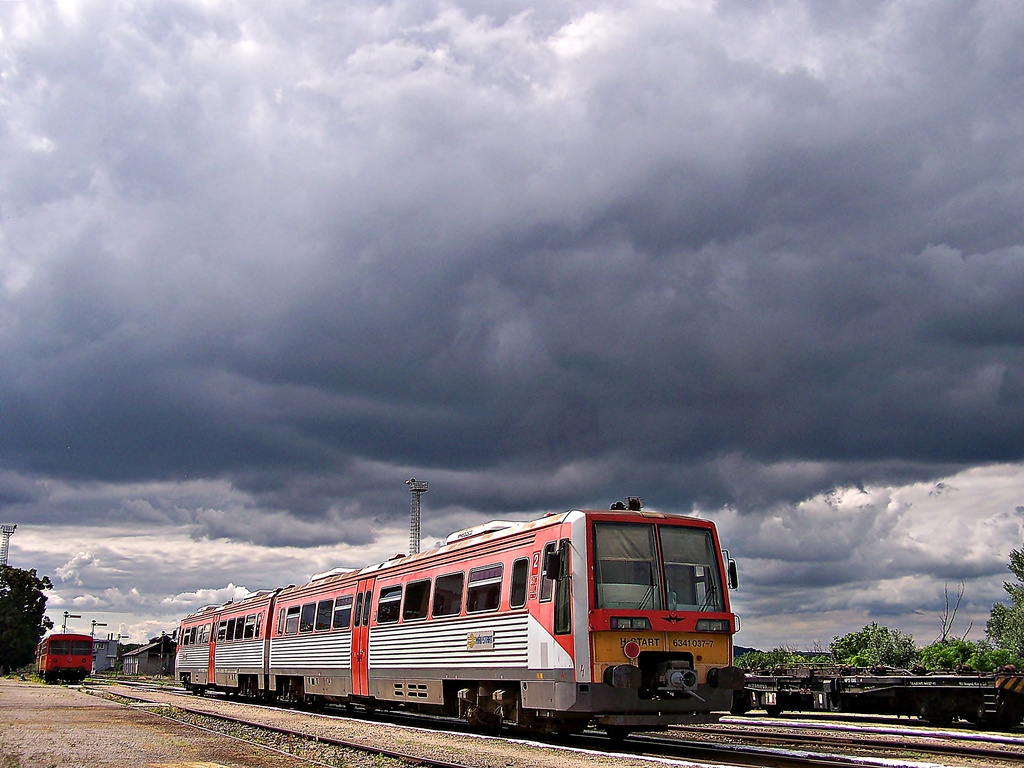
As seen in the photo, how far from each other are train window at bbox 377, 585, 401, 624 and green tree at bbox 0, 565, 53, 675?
8960cm

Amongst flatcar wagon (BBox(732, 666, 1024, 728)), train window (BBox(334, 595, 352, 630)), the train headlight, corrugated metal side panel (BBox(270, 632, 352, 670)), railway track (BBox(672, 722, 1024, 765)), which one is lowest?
railway track (BBox(672, 722, 1024, 765))

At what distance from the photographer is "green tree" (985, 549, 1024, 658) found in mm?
52906

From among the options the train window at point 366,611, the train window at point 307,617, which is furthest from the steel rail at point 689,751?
the train window at point 307,617

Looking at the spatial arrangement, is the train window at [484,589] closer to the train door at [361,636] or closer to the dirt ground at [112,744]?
the dirt ground at [112,744]

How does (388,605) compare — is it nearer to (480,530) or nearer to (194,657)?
(480,530)

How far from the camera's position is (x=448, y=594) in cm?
1911

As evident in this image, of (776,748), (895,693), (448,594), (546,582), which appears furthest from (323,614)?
(895,693)

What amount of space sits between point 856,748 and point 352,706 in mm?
18387

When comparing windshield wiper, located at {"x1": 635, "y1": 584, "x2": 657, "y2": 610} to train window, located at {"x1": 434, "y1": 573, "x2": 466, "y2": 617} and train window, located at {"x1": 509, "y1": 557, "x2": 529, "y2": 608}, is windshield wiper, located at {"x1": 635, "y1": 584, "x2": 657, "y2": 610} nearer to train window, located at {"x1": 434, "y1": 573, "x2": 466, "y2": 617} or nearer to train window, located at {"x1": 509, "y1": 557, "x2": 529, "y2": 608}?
train window, located at {"x1": 509, "y1": 557, "x2": 529, "y2": 608}

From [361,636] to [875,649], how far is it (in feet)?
83.0

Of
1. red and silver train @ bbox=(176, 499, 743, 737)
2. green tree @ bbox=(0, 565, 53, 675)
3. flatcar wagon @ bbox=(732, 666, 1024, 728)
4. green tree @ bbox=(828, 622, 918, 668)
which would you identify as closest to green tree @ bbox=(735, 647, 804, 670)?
green tree @ bbox=(828, 622, 918, 668)

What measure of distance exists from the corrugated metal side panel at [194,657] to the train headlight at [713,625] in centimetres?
3043

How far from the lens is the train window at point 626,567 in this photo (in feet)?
49.8

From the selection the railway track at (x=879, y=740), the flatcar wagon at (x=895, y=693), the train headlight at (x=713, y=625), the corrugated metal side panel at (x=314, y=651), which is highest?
the train headlight at (x=713, y=625)
